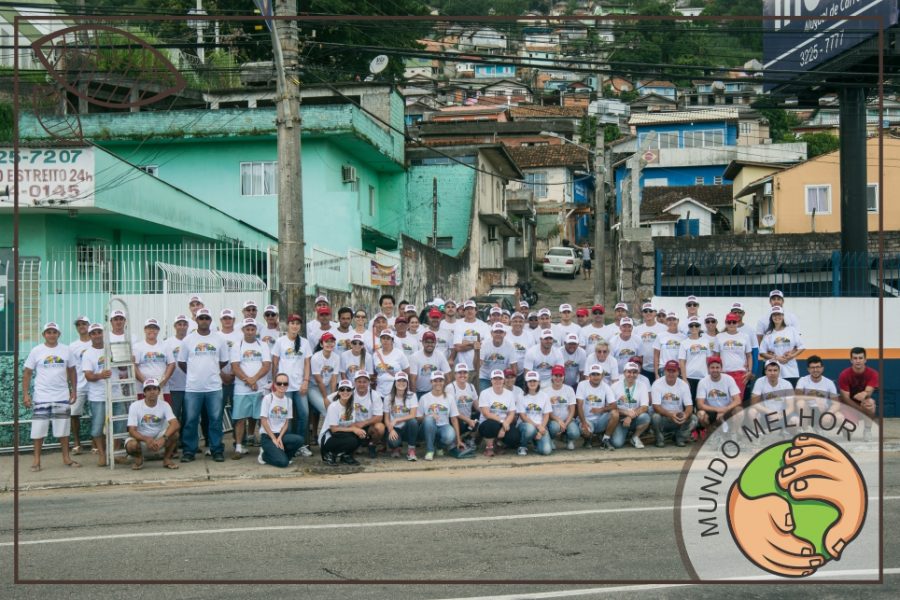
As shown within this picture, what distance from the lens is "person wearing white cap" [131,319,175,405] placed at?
514 inches

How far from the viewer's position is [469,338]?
→ 1443cm

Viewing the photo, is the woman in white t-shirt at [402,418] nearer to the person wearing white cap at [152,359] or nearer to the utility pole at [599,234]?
the person wearing white cap at [152,359]

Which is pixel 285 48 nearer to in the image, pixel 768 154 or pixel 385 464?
pixel 385 464

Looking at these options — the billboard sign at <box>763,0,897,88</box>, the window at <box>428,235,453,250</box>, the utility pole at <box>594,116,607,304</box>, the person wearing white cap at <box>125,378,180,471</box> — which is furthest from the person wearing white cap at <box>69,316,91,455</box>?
the window at <box>428,235,453,250</box>

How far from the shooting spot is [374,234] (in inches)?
1298

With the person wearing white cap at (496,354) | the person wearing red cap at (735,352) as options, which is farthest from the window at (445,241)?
the person wearing red cap at (735,352)

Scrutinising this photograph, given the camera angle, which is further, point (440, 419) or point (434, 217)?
point (434, 217)

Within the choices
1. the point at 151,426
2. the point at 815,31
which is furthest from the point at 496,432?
the point at 815,31

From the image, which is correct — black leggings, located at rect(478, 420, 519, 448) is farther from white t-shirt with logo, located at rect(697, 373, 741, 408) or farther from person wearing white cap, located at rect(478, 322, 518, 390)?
white t-shirt with logo, located at rect(697, 373, 741, 408)

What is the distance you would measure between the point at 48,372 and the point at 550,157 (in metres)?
53.3

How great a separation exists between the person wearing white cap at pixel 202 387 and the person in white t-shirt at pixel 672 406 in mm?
6275

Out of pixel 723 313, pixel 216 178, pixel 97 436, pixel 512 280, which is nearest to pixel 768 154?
pixel 512 280

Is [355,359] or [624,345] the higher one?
[624,345]

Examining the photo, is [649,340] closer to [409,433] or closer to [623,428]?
[623,428]
